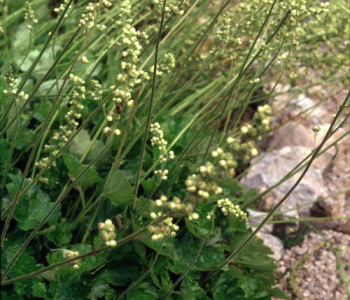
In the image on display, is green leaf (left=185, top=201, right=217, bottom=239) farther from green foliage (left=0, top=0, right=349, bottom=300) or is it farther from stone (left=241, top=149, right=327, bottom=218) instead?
stone (left=241, top=149, right=327, bottom=218)

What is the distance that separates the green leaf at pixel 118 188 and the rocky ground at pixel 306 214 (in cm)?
105

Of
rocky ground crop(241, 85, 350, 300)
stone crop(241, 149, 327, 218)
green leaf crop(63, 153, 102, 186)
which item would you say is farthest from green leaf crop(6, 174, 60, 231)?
stone crop(241, 149, 327, 218)

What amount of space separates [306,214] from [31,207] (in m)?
1.97

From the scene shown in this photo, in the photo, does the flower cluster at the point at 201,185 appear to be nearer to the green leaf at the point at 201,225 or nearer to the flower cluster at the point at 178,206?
the flower cluster at the point at 178,206

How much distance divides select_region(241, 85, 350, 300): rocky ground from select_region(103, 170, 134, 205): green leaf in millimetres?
1048

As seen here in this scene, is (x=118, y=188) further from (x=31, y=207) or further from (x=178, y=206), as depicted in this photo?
(x=178, y=206)

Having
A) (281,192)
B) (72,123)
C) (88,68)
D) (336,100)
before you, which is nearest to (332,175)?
(281,192)

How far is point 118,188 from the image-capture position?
194cm

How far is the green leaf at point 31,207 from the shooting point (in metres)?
2.17

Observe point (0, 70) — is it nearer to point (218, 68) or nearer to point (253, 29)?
point (218, 68)

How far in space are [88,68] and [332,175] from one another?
6.58ft

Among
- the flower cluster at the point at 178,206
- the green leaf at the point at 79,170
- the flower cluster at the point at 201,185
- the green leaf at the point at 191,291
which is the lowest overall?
the green leaf at the point at 191,291

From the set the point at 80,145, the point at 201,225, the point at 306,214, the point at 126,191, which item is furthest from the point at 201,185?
the point at 306,214

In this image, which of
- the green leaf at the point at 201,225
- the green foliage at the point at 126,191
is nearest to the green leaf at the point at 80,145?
the green foliage at the point at 126,191
